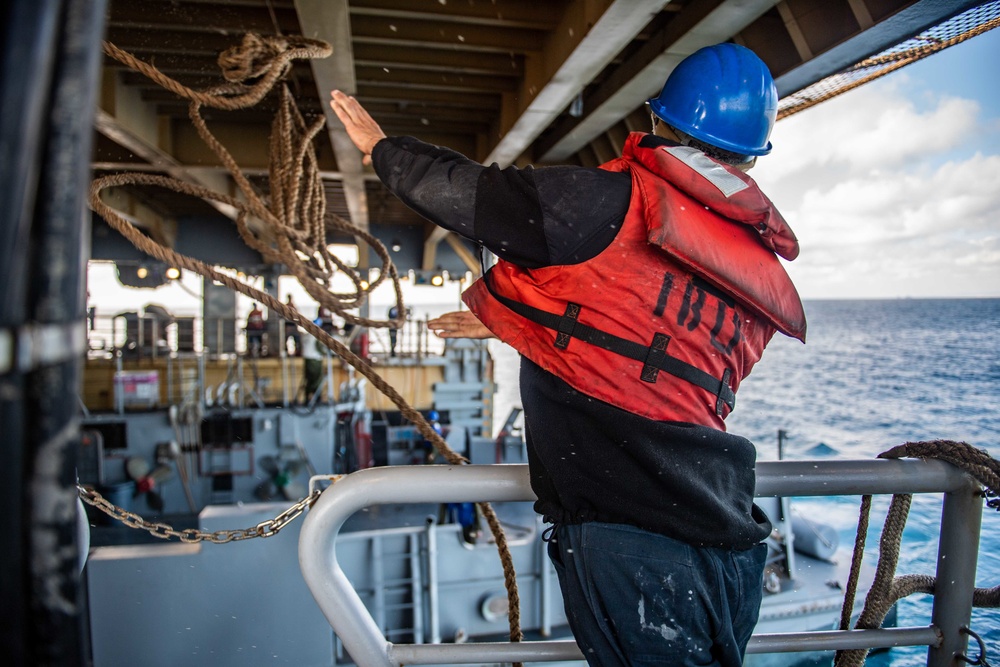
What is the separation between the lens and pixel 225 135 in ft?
21.6

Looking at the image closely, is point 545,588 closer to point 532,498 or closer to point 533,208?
point 532,498

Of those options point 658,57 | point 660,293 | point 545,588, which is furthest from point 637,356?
point 545,588

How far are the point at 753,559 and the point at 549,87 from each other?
3.80 m

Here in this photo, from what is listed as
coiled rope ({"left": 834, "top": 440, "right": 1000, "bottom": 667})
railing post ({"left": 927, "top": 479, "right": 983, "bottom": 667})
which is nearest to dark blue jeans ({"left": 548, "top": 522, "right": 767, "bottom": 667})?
coiled rope ({"left": 834, "top": 440, "right": 1000, "bottom": 667})

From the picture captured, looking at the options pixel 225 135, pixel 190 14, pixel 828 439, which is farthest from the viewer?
pixel 828 439

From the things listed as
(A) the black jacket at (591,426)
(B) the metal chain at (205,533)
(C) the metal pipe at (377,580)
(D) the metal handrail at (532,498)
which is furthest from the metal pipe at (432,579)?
(A) the black jacket at (591,426)

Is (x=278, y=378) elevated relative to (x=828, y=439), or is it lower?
elevated

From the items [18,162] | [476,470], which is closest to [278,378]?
[476,470]

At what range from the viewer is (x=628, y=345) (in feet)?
4.12

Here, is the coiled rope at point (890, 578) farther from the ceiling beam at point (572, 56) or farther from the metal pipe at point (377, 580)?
the metal pipe at point (377, 580)

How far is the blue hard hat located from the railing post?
111cm

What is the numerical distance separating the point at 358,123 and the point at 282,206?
1141mm

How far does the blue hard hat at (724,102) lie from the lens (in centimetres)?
146

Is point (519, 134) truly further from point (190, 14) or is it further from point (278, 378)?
point (278, 378)
